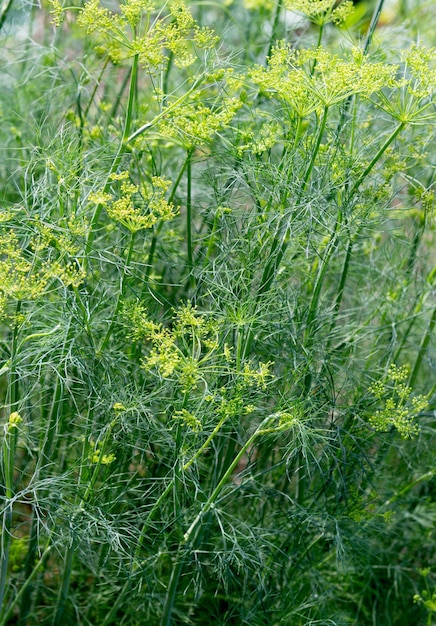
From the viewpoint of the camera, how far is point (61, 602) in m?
1.87

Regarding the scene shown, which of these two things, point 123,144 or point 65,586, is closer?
point 123,144

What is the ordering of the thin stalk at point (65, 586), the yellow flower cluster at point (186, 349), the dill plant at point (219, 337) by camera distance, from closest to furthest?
the yellow flower cluster at point (186, 349), the dill plant at point (219, 337), the thin stalk at point (65, 586)

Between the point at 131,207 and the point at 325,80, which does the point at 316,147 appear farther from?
the point at 131,207

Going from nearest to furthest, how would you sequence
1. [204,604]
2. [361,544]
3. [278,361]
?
1. [278,361]
2. [361,544]
3. [204,604]

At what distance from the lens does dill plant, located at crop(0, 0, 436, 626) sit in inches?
61.2

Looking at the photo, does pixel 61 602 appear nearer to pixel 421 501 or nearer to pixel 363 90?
pixel 421 501

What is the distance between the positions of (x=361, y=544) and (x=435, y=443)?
423 millimetres

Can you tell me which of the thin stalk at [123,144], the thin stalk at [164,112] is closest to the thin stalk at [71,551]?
the thin stalk at [123,144]

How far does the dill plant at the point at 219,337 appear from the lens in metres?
1.55

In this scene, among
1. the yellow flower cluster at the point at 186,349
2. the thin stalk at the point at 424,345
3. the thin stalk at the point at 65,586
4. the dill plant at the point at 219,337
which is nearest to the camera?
the yellow flower cluster at the point at 186,349

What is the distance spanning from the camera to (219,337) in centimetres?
167

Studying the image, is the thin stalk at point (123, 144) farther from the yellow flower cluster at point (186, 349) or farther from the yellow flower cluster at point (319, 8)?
the yellow flower cluster at point (319, 8)

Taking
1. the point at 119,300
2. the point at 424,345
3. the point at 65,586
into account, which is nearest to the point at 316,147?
the point at 119,300

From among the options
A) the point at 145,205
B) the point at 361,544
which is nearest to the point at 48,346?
the point at 145,205
